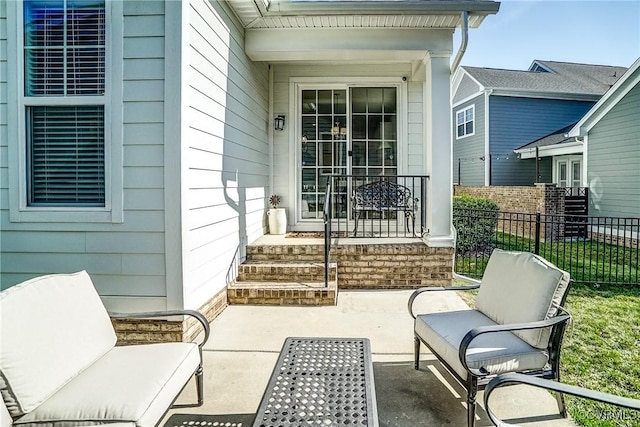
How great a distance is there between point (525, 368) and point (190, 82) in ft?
10.7

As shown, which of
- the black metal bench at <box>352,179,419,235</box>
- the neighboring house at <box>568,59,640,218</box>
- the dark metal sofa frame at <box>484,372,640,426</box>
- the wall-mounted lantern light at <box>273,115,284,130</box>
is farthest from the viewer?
the neighboring house at <box>568,59,640,218</box>

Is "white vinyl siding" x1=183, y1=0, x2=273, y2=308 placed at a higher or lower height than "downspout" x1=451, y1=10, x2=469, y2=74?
lower

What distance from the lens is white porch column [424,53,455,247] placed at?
205 inches

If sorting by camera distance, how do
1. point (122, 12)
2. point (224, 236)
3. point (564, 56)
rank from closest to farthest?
point (122, 12)
point (224, 236)
point (564, 56)

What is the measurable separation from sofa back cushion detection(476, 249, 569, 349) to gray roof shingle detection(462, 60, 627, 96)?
42.4ft

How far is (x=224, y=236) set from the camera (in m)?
4.39

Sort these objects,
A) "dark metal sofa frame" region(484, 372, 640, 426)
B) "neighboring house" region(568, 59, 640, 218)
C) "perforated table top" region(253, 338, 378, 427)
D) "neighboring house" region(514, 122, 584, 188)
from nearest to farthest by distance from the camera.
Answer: "dark metal sofa frame" region(484, 372, 640, 426), "perforated table top" region(253, 338, 378, 427), "neighboring house" region(568, 59, 640, 218), "neighboring house" region(514, 122, 584, 188)

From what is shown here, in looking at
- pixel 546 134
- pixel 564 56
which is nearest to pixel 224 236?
pixel 546 134

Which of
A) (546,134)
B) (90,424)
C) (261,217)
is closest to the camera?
(90,424)

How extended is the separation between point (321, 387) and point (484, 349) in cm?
100

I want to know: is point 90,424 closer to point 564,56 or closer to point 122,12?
point 122,12

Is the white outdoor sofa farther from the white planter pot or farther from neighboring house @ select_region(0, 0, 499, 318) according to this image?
the white planter pot

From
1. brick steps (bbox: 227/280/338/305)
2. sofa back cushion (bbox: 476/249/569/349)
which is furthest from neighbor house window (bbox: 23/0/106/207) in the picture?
sofa back cushion (bbox: 476/249/569/349)

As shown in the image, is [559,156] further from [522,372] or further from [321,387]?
[321,387]
